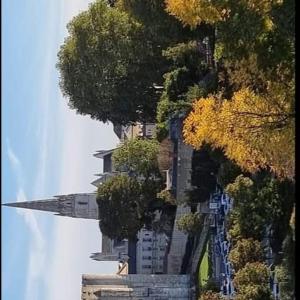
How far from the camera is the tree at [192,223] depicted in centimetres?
4291

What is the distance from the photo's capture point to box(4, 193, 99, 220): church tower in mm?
62875

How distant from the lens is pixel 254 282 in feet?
106

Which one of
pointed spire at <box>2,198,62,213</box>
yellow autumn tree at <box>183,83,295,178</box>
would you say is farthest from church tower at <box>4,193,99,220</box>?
yellow autumn tree at <box>183,83,295,178</box>

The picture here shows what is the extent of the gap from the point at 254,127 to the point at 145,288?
20374mm

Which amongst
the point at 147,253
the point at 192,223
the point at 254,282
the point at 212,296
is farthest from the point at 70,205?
the point at 254,282

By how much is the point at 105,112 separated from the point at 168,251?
957 cm

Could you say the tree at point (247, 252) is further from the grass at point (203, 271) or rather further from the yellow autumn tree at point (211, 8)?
the grass at point (203, 271)

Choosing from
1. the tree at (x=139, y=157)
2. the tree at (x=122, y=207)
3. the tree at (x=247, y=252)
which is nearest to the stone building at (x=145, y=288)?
the tree at (x=122, y=207)

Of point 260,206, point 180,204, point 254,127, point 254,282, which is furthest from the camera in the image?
point 180,204

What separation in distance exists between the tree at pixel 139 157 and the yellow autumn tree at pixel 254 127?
1644 cm

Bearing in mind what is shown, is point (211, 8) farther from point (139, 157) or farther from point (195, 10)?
point (139, 157)

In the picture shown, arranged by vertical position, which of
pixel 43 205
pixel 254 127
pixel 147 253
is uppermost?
pixel 254 127

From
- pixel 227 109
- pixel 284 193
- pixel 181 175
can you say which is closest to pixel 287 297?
pixel 284 193

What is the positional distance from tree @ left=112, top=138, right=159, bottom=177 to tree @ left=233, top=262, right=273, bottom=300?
53.0ft
